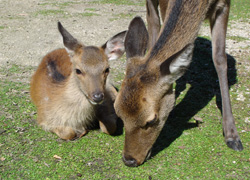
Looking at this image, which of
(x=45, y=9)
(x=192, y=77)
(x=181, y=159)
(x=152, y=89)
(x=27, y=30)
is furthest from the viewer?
(x=45, y=9)

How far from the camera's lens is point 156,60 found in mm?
3291

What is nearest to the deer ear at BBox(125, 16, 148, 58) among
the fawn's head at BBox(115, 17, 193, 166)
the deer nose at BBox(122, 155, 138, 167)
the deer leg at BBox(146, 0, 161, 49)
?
the fawn's head at BBox(115, 17, 193, 166)

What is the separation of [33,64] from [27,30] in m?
1.98

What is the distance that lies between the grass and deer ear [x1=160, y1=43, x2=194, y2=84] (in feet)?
3.08

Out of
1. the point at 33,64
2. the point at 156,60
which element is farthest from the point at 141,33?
the point at 33,64

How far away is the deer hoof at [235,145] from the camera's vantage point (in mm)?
3750

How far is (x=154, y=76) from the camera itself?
321cm

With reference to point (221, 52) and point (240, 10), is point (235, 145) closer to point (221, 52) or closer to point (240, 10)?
point (221, 52)

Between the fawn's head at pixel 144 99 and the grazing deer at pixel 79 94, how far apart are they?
2.29 feet

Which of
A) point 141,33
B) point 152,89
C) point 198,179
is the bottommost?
point 198,179

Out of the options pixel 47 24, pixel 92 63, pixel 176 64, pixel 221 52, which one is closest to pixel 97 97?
pixel 92 63

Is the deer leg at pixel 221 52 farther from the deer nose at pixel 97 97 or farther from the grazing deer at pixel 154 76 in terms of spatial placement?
the deer nose at pixel 97 97

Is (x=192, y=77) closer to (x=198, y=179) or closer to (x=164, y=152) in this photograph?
(x=164, y=152)

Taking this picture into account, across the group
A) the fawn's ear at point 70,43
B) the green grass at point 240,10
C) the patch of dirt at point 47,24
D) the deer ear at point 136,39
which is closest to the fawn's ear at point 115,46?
the fawn's ear at point 70,43
